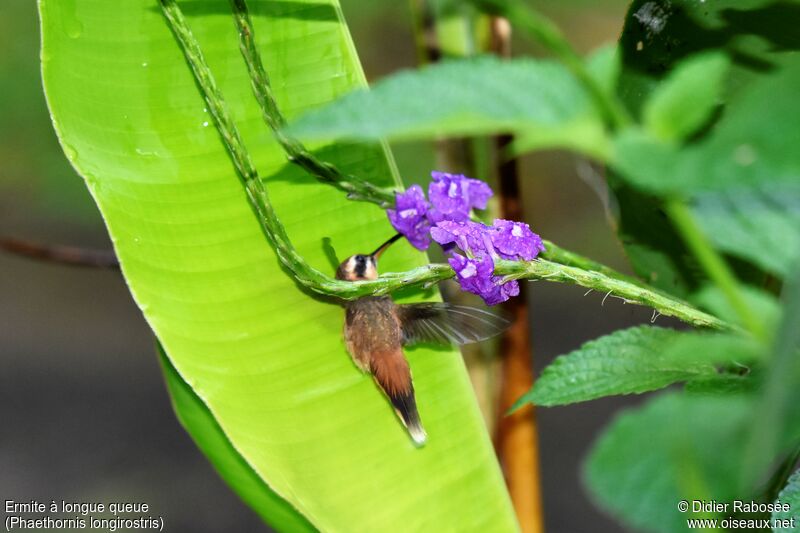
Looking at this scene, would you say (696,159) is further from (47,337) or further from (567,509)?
(47,337)

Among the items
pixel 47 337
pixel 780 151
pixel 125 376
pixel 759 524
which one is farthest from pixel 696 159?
pixel 47 337

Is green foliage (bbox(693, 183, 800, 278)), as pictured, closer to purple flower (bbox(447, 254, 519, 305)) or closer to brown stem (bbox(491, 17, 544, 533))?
purple flower (bbox(447, 254, 519, 305))

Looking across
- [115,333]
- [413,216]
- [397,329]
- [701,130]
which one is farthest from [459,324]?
[115,333]

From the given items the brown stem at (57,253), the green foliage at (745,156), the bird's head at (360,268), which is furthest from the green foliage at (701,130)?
the brown stem at (57,253)

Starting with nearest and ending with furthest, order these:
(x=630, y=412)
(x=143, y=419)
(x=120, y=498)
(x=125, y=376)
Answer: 1. (x=630, y=412)
2. (x=120, y=498)
3. (x=143, y=419)
4. (x=125, y=376)

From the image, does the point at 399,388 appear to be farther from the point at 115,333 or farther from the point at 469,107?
the point at 115,333

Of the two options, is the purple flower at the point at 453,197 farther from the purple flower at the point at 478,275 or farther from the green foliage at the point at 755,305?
the green foliage at the point at 755,305
